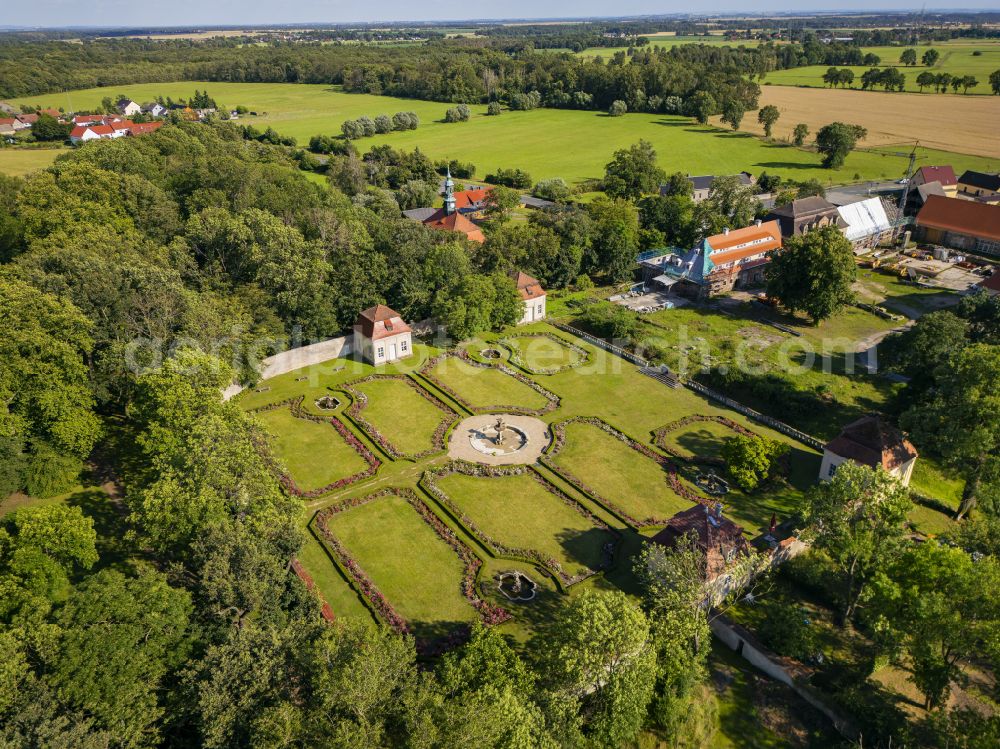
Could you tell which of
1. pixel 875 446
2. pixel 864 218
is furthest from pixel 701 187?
pixel 875 446

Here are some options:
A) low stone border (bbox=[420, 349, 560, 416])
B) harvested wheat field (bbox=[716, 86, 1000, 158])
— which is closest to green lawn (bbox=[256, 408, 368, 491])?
low stone border (bbox=[420, 349, 560, 416])

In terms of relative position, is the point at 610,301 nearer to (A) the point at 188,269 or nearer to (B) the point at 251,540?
(A) the point at 188,269

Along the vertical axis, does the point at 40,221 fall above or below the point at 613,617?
above

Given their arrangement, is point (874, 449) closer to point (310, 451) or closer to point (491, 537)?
point (491, 537)

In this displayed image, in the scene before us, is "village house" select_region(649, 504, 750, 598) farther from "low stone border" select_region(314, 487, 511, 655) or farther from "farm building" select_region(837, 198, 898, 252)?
"farm building" select_region(837, 198, 898, 252)

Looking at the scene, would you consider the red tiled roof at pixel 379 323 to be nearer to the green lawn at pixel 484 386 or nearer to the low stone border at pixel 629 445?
the green lawn at pixel 484 386

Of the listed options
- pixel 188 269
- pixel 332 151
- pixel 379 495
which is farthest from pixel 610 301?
pixel 332 151
